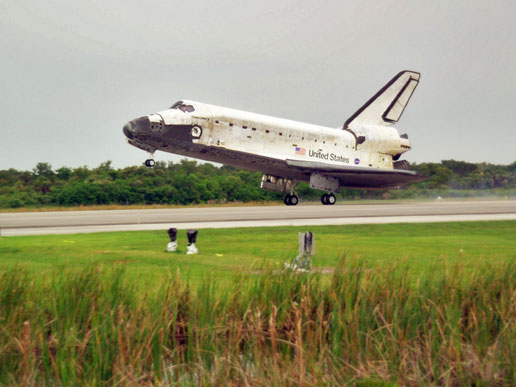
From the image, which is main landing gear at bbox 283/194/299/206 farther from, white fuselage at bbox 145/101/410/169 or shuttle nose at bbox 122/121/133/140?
→ shuttle nose at bbox 122/121/133/140

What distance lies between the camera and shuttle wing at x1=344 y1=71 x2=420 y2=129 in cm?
3588

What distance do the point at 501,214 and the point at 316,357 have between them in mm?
20693

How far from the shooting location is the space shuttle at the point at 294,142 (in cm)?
2605

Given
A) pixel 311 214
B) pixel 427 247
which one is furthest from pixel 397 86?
pixel 427 247

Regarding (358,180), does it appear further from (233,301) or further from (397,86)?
(233,301)

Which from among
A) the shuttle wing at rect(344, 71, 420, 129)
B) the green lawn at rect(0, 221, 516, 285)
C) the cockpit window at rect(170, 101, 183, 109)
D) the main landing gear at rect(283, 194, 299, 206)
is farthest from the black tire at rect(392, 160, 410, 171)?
the green lawn at rect(0, 221, 516, 285)

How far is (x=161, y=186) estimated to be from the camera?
36969 mm

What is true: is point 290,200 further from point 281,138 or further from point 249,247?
point 249,247

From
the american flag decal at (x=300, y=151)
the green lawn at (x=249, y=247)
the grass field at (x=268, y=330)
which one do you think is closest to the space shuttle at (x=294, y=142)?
the american flag decal at (x=300, y=151)

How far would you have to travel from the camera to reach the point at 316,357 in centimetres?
601

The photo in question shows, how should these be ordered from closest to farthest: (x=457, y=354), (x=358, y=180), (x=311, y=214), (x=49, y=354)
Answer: (x=49, y=354) < (x=457, y=354) < (x=311, y=214) < (x=358, y=180)

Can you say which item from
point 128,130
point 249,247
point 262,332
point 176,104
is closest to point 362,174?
point 176,104

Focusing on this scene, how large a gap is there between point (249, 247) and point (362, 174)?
20408mm

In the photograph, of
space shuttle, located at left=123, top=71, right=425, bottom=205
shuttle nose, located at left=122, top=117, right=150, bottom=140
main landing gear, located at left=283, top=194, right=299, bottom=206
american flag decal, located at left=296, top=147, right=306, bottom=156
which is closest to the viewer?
shuttle nose, located at left=122, top=117, right=150, bottom=140
